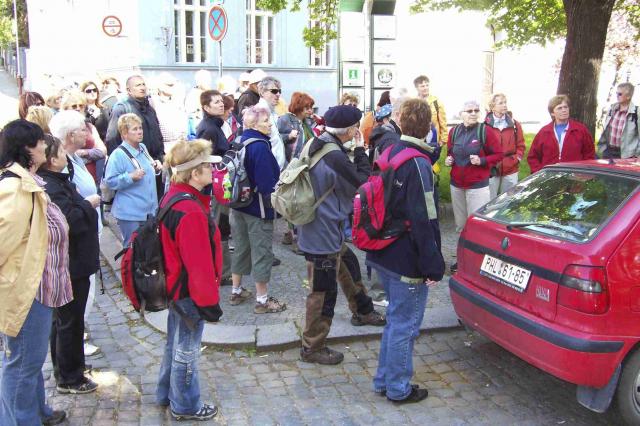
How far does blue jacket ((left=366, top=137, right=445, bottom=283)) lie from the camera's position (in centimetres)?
398

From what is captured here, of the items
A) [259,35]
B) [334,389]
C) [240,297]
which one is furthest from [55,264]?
[259,35]

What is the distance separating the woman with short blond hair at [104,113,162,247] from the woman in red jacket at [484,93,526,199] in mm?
3774

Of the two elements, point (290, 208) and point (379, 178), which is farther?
point (290, 208)

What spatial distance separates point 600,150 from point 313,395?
5.99m

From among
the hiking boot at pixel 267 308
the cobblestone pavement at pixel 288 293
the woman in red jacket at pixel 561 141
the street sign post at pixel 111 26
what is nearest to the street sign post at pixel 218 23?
the cobblestone pavement at pixel 288 293

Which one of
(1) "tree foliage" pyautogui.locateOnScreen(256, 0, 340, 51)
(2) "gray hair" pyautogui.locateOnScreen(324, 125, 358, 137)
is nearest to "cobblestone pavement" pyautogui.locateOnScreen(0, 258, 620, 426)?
(2) "gray hair" pyautogui.locateOnScreen(324, 125, 358, 137)

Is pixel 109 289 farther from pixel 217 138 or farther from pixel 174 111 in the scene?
pixel 174 111

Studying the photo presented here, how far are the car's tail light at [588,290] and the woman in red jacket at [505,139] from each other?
3.57 meters

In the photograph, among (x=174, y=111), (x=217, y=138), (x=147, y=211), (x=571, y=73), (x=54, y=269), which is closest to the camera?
(x=54, y=269)

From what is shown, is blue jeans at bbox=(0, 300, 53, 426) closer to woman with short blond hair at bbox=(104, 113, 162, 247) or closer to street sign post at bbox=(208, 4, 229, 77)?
woman with short blond hair at bbox=(104, 113, 162, 247)

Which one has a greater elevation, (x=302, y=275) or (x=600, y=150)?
(x=600, y=150)

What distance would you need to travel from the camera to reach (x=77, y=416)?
413 centimetres

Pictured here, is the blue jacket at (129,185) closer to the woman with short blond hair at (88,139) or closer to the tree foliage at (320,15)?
the woman with short blond hair at (88,139)

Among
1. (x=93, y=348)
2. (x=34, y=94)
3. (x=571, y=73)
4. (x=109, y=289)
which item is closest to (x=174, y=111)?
(x=34, y=94)
